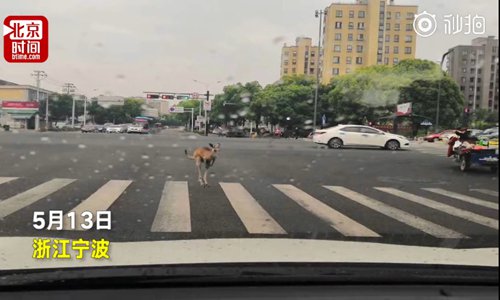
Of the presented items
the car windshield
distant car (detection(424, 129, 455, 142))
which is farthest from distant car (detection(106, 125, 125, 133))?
distant car (detection(424, 129, 455, 142))

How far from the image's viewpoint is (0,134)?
2.22 m

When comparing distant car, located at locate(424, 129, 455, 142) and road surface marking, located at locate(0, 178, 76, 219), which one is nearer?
distant car, located at locate(424, 129, 455, 142)

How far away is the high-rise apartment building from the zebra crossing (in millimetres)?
746

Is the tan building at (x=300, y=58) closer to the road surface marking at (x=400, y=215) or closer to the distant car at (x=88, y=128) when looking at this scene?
the road surface marking at (x=400, y=215)

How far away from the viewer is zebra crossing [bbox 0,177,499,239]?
2.30 meters

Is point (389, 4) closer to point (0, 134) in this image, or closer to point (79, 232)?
point (79, 232)

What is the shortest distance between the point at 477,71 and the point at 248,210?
149 cm

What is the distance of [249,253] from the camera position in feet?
6.73

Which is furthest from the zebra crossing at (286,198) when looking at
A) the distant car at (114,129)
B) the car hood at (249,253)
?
the distant car at (114,129)

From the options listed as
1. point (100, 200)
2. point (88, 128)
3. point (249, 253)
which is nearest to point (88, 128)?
point (88, 128)

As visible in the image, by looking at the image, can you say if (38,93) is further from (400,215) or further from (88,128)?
(400,215)

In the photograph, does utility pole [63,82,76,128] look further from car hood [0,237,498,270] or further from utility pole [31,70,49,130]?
car hood [0,237,498,270]

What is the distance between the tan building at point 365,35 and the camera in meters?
→ 1.84

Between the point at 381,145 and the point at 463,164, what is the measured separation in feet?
1.08
